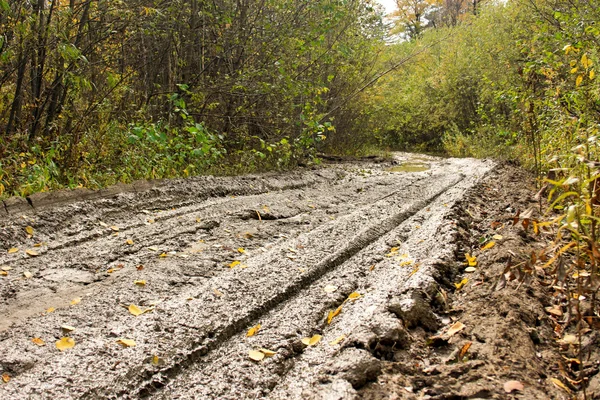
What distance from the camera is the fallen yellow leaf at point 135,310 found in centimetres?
250

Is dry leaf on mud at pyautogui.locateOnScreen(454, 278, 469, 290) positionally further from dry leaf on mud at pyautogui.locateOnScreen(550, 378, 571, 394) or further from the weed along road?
dry leaf on mud at pyautogui.locateOnScreen(550, 378, 571, 394)

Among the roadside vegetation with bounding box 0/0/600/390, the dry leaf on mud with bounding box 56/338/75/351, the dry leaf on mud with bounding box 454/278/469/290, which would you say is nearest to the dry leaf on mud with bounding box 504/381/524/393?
the roadside vegetation with bounding box 0/0/600/390

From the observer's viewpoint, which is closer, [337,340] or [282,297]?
[337,340]

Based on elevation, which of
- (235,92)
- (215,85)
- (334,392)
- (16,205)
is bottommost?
(334,392)

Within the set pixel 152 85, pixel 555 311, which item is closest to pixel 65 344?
pixel 555 311

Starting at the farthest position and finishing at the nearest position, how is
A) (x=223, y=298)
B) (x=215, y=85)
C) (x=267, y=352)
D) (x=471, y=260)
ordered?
(x=215, y=85), (x=471, y=260), (x=223, y=298), (x=267, y=352)

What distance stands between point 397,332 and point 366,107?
40.0 ft

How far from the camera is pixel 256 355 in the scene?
6.97ft

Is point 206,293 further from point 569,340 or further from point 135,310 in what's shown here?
point 569,340

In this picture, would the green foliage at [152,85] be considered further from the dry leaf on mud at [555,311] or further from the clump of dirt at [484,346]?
the dry leaf on mud at [555,311]

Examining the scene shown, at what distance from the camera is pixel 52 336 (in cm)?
226

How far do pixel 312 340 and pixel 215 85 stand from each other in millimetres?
6209

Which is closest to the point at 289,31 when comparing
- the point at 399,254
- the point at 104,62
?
the point at 104,62

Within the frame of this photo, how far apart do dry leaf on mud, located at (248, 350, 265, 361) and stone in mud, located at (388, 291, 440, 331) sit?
0.75 m
